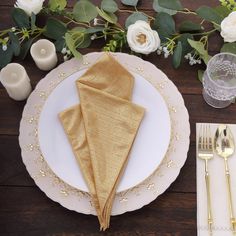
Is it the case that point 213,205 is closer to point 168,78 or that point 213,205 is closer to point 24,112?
point 168,78

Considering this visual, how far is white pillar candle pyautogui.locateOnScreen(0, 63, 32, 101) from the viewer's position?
78 centimetres

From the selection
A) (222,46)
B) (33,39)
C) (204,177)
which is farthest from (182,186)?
(33,39)

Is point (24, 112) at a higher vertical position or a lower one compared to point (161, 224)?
higher

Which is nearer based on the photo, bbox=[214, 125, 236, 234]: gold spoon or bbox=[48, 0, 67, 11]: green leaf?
bbox=[214, 125, 236, 234]: gold spoon

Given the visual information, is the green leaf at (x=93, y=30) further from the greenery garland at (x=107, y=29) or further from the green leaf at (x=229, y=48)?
the green leaf at (x=229, y=48)

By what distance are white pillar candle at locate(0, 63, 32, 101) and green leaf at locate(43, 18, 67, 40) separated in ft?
0.37

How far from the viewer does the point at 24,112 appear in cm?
77

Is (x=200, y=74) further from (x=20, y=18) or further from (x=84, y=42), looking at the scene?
(x=20, y=18)

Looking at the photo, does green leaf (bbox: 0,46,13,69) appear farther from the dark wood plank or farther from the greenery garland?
the dark wood plank

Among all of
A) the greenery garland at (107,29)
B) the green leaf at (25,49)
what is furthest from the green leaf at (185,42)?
the green leaf at (25,49)

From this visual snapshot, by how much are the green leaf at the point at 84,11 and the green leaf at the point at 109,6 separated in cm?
2

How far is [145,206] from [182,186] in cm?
8

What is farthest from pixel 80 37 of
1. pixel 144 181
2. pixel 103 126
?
pixel 144 181

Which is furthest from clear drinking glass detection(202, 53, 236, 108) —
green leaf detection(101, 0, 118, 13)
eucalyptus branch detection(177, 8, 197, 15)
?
green leaf detection(101, 0, 118, 13)
